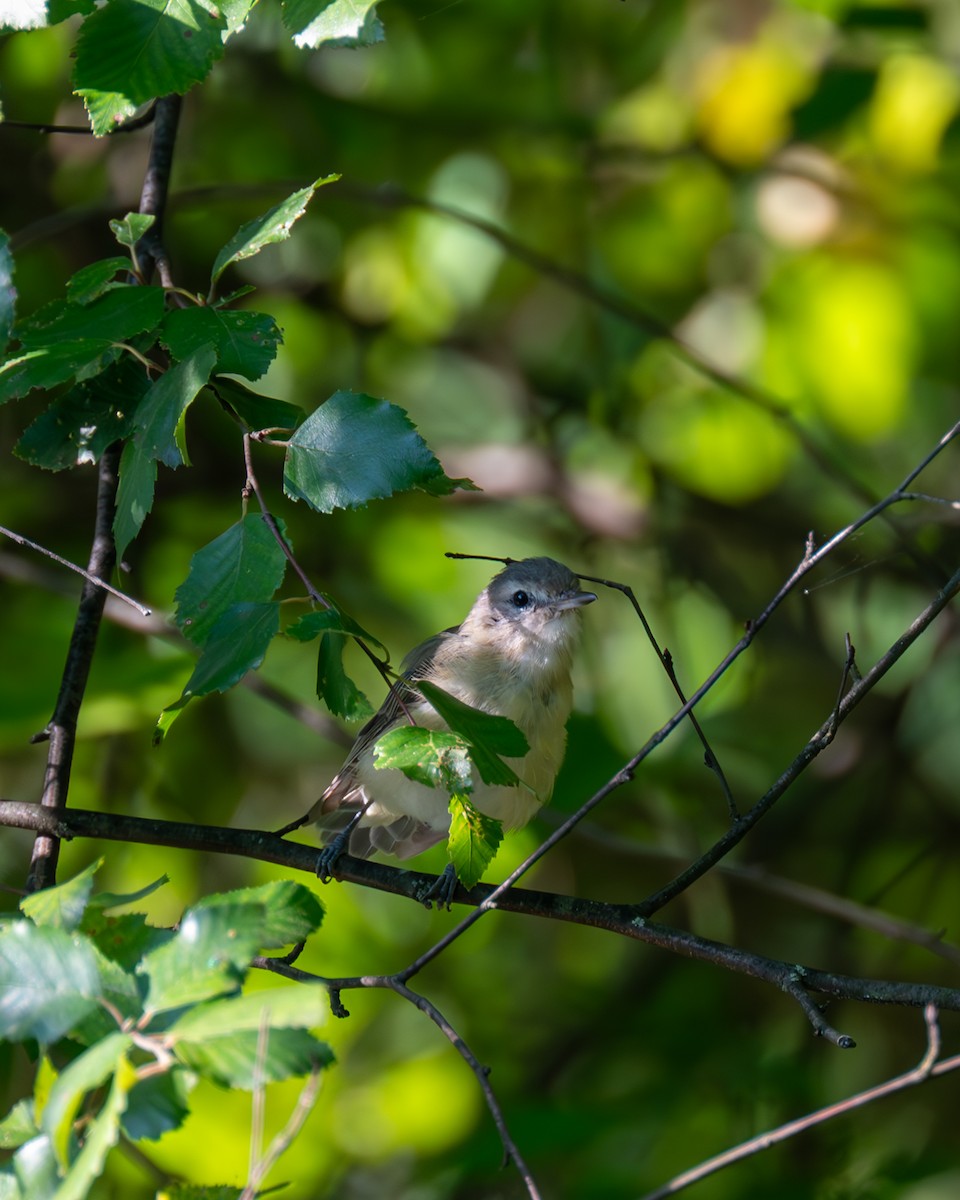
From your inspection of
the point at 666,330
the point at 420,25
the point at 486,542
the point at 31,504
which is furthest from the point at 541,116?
the point at 31,504

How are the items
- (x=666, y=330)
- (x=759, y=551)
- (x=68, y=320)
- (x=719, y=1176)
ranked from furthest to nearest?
(x=759, y=551) < (x=666, y=330) < (x=719, y=1176) < (x=68, y=320)

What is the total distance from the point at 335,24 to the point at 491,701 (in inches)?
69.1

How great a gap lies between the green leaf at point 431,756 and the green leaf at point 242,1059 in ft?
1.51

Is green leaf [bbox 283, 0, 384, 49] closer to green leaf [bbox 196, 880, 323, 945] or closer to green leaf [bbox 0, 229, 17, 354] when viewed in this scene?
green leaf [bbox 0, 229, 17, 354]

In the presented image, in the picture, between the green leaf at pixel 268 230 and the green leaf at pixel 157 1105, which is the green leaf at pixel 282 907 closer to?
the green leaf at pixel 157 1105

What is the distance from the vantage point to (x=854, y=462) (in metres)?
5.11

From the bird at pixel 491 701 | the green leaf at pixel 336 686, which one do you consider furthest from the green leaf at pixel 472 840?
the bird at pixel 491 701

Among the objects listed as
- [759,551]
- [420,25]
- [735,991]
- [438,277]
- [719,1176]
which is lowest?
[735,991]

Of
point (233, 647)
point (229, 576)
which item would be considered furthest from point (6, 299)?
point (233, 647)

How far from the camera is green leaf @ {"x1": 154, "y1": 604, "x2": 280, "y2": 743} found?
1.80 m

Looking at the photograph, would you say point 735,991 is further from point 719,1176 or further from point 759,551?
point 759,551

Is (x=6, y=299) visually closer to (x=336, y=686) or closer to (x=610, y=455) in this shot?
(x=336, y=686)

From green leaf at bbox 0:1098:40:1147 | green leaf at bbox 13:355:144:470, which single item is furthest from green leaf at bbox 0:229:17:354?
green leaf at bbox 0:1098:40:1147

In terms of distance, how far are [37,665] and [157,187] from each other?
66.6 inches
